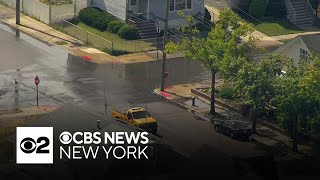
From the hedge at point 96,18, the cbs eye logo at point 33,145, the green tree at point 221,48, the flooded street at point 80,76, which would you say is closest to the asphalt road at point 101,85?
the flooded street at point 80,76

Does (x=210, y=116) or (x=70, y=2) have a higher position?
(x=70, y=2)

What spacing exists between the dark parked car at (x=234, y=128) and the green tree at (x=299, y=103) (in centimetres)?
235

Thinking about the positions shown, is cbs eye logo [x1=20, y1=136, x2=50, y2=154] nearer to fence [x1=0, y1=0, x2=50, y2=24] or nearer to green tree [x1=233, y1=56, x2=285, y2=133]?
green tree [x1=233, y1=56, x2=285, y2=133]

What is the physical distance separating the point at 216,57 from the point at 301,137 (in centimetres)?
799

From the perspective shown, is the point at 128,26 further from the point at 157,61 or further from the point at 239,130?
the point at 239,130

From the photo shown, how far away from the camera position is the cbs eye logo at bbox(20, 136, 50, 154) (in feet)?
150

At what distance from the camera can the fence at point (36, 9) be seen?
7788cm

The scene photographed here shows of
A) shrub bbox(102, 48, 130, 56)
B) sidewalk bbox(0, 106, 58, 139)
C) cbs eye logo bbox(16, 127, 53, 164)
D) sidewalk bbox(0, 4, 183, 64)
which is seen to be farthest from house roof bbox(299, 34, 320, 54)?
cbs eye logo bbox(16, 127, 53, 164)

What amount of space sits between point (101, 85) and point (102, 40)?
38.8 ft

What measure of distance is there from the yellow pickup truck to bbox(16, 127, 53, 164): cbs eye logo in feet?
17.7

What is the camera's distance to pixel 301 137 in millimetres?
52250

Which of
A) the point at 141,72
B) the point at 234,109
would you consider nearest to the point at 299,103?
the point at 234,109

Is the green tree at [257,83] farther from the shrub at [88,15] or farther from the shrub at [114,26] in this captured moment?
the shrub at [88,15]

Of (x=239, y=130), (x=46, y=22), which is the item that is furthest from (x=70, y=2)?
(x=239, y=130)
